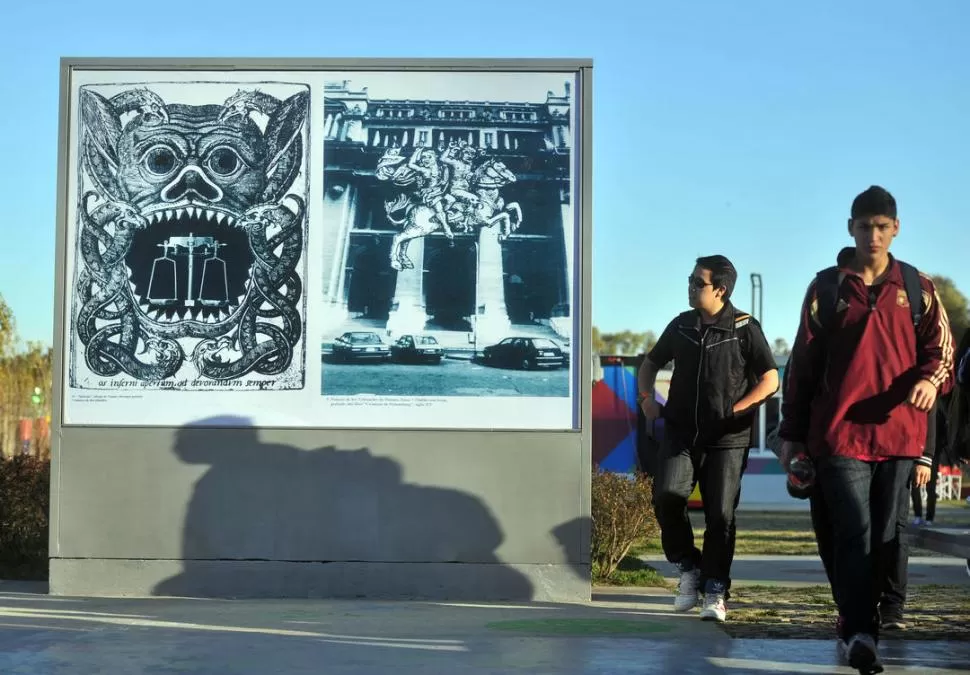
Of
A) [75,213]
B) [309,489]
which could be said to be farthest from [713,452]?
[75,213]

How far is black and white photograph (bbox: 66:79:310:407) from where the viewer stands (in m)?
9.00

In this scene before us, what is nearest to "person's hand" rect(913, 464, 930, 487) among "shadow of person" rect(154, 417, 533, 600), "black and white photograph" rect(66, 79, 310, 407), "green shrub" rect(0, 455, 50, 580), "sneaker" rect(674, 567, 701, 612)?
"sneaker" rect(674, 567, 701, 612)

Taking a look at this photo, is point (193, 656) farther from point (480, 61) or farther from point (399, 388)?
point (480, 61)

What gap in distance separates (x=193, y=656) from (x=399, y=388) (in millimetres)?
2902

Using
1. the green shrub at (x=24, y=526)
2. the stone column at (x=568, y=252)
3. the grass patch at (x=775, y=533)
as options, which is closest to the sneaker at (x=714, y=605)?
the stone column at (x=568, y=252)

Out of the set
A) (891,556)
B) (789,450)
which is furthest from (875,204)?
(891,556)

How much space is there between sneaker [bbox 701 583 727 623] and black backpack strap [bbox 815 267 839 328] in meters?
2.26

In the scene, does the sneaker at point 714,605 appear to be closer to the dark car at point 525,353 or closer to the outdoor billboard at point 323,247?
the outdoor billboard at point 323,247

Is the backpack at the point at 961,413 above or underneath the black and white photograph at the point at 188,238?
underneath

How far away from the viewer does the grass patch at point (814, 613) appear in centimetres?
717

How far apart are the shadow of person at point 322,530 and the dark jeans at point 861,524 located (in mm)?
3165

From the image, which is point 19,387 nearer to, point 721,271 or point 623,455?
point 623,455

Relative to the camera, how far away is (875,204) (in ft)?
19.6

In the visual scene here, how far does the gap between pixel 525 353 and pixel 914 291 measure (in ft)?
10.8
